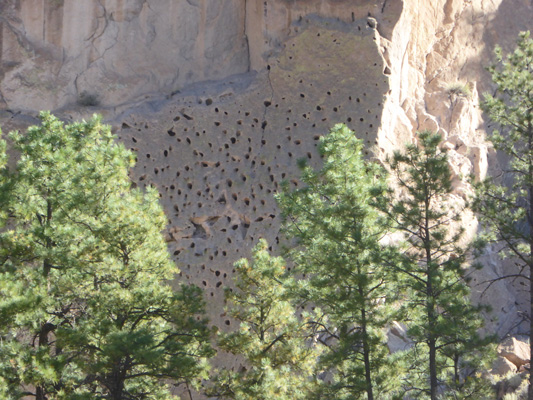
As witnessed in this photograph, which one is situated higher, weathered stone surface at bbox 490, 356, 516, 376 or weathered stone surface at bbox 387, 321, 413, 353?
weathered stone surface at bbox 387, 321, 413, 353

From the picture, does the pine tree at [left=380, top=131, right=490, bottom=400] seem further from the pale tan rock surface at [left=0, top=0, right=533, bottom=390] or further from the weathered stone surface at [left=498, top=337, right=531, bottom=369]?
the weathered stone surface at [left=498, top=337, right=531, bottom=369]

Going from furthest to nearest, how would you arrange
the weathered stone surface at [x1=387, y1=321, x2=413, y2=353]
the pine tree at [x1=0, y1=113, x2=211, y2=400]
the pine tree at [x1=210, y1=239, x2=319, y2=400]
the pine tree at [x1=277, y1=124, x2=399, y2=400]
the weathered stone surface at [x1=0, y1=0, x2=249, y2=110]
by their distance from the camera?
the weathered stone surface at [x1=0, y1=0, x2=249, y2=110] < the weathered stone surface at [x1=387, y1=321, x2=413, y2=353] < the pine tree at [x1=210, y1=239, x2=319, y2=400] < the pine tree at [x1=277, y1=124, x2=399, y2=400] < the pine tree at [x1=0, y1=113, x2=211, y2=400]

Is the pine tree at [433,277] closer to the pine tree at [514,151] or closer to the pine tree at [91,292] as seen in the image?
the pine tree at [514,151]

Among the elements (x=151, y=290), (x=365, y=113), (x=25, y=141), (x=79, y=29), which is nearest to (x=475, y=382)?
(x=151, y=290)

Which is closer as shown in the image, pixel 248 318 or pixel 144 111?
pixel 248 318

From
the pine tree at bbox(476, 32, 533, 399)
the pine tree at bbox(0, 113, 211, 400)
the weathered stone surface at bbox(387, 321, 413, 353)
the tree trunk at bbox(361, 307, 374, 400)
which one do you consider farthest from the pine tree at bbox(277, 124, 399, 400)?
the weathered stone surface at bbox(387, 321, 413, 353)

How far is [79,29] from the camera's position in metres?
24.5

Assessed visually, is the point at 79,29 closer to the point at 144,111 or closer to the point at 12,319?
the point at 144,111

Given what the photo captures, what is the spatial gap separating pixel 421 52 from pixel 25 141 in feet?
41.9

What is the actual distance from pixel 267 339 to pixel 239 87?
9.00 m

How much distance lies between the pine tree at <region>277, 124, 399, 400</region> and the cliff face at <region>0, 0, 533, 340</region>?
494 centimetres

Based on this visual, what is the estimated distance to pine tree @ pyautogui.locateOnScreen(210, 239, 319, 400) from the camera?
1481cm

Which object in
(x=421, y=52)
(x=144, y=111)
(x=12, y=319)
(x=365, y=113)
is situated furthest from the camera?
(x=421, y=52)

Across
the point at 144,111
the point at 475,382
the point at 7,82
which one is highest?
the point at 7,82
